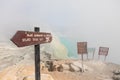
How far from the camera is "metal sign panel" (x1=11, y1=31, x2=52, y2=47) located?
9.29 feet

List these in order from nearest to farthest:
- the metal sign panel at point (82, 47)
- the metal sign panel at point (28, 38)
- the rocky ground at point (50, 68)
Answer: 1. the metal sign panel at point (28, 38)
2. the rocky ground at point (50, 68)
3. the metal sign panel at point (82, 47)

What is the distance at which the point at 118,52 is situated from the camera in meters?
8.19

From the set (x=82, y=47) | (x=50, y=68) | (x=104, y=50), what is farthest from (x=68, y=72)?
(x=104, y=50)

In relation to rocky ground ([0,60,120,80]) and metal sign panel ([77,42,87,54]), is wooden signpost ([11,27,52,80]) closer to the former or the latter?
rocky ground ([0,60,120,80])

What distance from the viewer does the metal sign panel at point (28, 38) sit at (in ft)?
9.29

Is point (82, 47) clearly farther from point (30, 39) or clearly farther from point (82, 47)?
point (30, 39)

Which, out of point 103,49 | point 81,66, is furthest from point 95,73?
point 103,49

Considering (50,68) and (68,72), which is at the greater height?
(50,68)

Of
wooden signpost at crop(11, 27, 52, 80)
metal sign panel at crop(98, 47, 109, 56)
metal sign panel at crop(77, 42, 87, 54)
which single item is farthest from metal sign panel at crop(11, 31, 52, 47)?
metal sign panel at crop(98, 47, 109, 56)

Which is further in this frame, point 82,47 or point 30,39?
point 82,47

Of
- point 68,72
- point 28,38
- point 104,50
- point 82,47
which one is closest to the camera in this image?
point 28,38

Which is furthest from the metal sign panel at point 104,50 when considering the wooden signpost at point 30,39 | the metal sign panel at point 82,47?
the wooden signpost at point 30,39

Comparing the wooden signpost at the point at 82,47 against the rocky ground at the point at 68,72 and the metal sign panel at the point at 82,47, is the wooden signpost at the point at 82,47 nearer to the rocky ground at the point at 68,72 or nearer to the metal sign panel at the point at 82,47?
the metal sign panel at the point at 82,47

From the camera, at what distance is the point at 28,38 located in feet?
9.80
